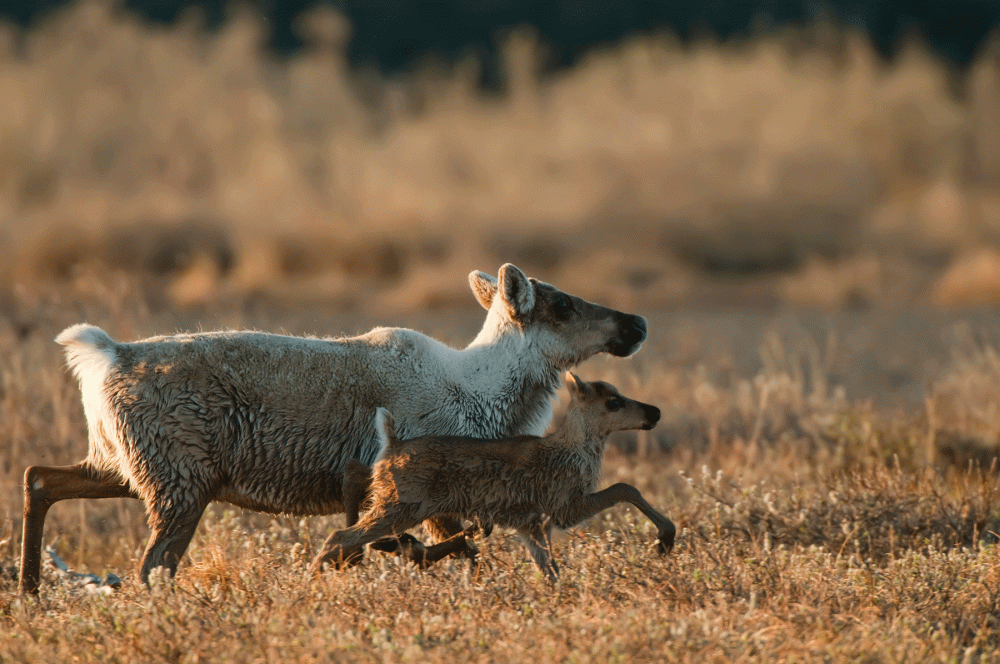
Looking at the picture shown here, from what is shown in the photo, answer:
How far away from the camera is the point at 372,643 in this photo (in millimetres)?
4816

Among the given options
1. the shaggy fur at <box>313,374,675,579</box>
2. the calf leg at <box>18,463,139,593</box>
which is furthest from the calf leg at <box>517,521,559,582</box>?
the calf leg at <box>18,463,139,593</box>

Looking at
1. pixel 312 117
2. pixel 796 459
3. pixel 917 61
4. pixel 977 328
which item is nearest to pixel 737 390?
pixel 796 459

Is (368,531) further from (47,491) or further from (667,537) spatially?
(47,491)

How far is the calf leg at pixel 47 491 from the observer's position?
6320 mm

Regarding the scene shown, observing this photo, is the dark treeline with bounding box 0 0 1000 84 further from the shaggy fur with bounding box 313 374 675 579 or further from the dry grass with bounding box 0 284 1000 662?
the shaggy fur with bounding box 313 374 675 579

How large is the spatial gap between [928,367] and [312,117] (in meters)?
13.3

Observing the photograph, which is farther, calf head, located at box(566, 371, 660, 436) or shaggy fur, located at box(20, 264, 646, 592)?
calf head, located at box(566, 371, 660, 436)

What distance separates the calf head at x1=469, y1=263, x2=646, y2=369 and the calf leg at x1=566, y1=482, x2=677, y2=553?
95 centimetres

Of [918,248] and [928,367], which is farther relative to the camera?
[918,248]

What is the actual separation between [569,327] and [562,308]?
11 cm

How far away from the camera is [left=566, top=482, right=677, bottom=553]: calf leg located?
5.98 m

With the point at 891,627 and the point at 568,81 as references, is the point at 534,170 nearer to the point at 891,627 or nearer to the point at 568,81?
the point at 568,81

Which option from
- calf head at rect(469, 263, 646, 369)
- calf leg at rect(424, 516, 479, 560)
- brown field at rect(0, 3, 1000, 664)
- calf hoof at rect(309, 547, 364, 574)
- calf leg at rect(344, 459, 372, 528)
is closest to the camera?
calf hoof at rect(309, 547, 364, 574)

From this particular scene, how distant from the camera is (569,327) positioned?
22.2 feet
